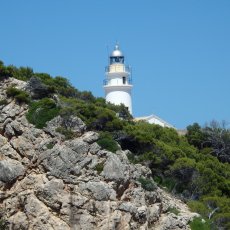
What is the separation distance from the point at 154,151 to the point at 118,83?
24299mm

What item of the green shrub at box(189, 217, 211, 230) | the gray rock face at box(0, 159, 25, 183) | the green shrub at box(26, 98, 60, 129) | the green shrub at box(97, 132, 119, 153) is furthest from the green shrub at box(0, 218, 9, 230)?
the green shrub at box(189, 217, 211, 230)

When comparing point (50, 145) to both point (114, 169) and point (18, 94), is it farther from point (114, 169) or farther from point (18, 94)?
point (18, 94)

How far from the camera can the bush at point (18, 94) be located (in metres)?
31.7

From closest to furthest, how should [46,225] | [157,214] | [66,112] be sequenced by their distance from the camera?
[46,225]
[157,214]
[66,112]

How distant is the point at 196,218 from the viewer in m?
30.0

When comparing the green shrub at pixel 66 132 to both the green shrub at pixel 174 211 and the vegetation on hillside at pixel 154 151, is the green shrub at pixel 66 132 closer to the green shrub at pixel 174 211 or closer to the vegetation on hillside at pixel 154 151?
the vegetation on hillside at pixel 154 151

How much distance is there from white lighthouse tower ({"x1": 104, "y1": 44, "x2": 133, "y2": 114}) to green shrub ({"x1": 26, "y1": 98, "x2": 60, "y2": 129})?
2546 cm

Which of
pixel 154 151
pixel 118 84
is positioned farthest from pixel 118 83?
pixel 154 151

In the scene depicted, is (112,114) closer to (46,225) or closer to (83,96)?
(83,96)

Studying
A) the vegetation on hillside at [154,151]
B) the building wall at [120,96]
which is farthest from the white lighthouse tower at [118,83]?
the vegetation on hillside at [154,151]

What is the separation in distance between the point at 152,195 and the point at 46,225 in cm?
491

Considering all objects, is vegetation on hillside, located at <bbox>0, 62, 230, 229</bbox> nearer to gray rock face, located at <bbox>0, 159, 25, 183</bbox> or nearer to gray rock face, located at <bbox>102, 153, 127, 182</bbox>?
gray rock face, located at <bbox>102, 153, 127, 182</bbox>

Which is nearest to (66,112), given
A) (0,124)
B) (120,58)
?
(0,124)

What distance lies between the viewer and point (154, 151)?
34.2 metres
